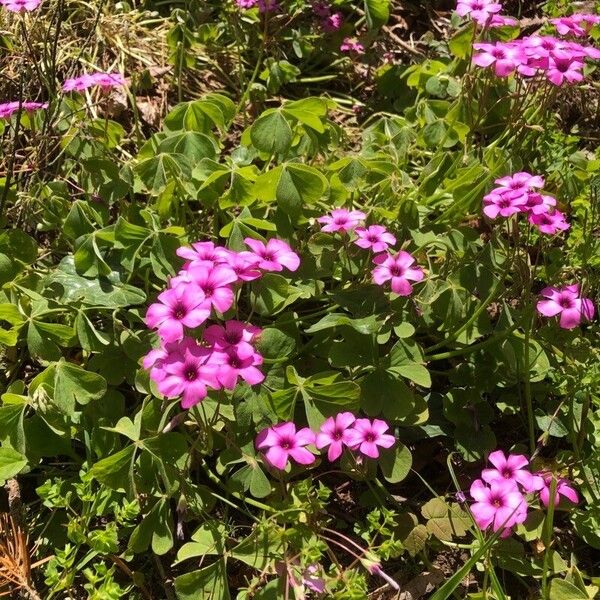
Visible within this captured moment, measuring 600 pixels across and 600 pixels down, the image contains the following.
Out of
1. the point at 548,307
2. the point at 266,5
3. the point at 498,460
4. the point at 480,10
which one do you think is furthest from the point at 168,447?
the point at 266,5

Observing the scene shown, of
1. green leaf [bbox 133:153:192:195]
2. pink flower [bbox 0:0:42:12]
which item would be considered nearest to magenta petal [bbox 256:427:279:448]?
green leaf [bbox 133:153:192:195]

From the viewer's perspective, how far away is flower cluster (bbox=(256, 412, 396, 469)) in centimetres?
172

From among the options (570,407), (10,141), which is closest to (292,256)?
(570,407)

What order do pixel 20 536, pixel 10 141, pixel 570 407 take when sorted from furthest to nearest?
pixel 10 141
pixel 570 407
pixel 20 536

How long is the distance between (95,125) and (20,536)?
1.26 meters

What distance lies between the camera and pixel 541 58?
6.86ft

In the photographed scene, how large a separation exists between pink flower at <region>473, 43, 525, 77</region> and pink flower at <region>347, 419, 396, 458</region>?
1082 millimetres

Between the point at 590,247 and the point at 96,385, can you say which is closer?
the point at 96,385

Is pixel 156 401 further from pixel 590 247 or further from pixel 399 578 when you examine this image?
pixel 590 247

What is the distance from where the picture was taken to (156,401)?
184 cm

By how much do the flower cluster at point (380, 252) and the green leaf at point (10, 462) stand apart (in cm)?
95

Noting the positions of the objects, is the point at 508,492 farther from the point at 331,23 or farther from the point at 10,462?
the point at 331,23

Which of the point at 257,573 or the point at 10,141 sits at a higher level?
the point at 10,141

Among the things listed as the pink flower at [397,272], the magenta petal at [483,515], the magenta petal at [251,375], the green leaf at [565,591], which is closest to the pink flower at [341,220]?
the pink flower at [397,272]
